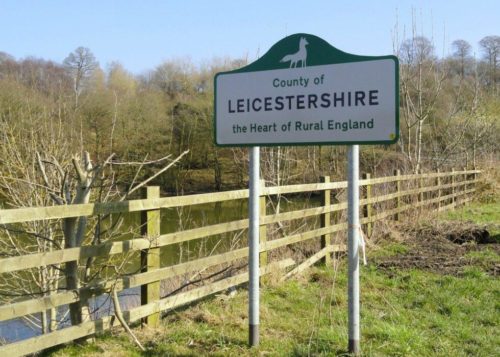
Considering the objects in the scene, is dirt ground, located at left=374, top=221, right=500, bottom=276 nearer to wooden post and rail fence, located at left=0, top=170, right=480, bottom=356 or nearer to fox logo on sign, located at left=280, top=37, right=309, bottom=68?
wooden post and rail fence, located at left=0, top=170, right=480, bottom=356

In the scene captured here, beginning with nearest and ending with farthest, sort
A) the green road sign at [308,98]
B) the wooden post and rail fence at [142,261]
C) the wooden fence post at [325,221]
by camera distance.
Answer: the green road sign at [308,98], the wooden post and rail fence at [142,261], the wooden fence post at [325,221]

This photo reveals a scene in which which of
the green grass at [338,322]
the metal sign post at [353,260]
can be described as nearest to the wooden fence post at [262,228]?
the green grass at [338,322]

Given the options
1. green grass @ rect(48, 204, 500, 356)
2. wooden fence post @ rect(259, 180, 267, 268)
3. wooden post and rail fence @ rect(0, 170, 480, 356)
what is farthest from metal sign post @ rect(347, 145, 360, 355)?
wooden fence post @ rect(259, 180, 267, 268)

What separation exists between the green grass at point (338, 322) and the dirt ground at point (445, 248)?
0.55 m

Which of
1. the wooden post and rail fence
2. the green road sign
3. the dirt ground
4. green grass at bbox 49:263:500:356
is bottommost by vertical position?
green grass at bbox 49:263:500:356

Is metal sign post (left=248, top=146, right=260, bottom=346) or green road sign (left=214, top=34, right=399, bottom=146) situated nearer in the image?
green road sign (left=214, top=34, right=399, bottom=146)

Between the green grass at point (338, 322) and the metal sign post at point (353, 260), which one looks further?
the green grass at point (338, 322)

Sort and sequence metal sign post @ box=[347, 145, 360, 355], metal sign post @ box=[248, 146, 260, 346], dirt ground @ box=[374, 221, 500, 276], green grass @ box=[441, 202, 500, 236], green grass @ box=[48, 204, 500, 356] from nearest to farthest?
metal sign post @ box=[347, 145, 360, 355]
green grass @ box=[48, 204, 500, 356]
metal sign post @ box=[248, 146, 260, 346]
dirt ground @ box=[374, 221, 500, 276]
green grass @ box=[441, 202, 500, 236]

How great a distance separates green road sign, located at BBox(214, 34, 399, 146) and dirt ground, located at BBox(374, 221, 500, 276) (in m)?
4.30

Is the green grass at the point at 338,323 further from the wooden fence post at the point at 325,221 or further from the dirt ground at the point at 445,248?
the wooden fence post at the point at 325,221

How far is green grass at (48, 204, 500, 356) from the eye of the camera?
4.45 metres

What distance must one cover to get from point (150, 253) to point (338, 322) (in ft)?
6.37

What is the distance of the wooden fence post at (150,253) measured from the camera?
5.07 meters

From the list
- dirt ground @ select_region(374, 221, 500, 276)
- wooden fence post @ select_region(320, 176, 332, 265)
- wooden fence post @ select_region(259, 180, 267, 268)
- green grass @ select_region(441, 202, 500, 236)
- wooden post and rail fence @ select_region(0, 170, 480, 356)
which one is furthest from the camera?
green grass @ select_region(441, 202, 500, 236)
